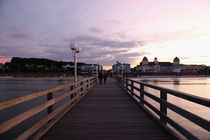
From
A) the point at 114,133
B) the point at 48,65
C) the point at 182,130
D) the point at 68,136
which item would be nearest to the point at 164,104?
the point at 182,130

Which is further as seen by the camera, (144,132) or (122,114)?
(122,114)

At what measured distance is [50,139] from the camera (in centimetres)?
295

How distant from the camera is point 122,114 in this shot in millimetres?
4656

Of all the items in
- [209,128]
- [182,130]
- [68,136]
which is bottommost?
[68,136]

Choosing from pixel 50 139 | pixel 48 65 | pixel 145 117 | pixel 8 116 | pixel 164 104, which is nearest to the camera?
pixel 50 139

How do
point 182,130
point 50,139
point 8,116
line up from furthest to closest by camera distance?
1. point 8,116
2. point 50,139
3. point 182,130

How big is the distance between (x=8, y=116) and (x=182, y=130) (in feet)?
23.8

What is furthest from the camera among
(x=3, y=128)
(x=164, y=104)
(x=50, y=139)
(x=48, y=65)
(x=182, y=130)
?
(x=48, y=65)

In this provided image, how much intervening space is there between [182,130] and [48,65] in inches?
5351

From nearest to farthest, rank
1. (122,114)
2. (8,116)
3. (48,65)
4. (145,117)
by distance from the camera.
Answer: (145,117) → (122,114) → (8,116) → (48,65)

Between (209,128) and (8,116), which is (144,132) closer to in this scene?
(209,128)

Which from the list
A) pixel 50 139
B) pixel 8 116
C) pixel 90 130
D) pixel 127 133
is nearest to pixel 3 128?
pixel 50 139

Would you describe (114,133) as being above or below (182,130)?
below

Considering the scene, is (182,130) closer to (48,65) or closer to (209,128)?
(209,128)
